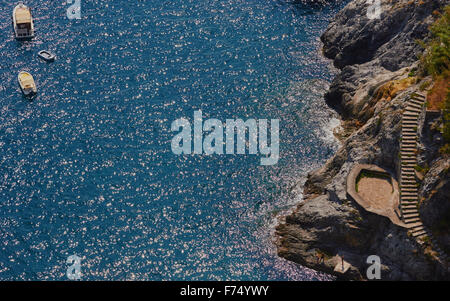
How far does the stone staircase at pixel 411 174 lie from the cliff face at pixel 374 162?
105 centimetres

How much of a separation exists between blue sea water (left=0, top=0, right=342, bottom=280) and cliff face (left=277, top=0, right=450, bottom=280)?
3.75m

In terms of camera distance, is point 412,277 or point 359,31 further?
point 359,31

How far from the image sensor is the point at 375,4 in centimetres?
11812

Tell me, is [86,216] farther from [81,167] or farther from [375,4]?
[375,4]

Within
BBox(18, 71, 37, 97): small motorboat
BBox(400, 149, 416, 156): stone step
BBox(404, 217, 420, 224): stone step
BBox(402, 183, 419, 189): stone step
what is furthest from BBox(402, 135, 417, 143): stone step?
BBox(18, 71, 37, 97): small motorboat

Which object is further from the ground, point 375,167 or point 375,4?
point 375,4

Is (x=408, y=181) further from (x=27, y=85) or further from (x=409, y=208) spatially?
(x=27, y=85)

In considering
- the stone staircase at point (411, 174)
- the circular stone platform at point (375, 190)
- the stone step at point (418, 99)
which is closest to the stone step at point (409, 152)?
the stone staircase at point (411, 174)

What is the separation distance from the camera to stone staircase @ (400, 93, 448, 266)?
8369cm

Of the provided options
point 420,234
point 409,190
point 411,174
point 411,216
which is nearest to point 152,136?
point 411,174
